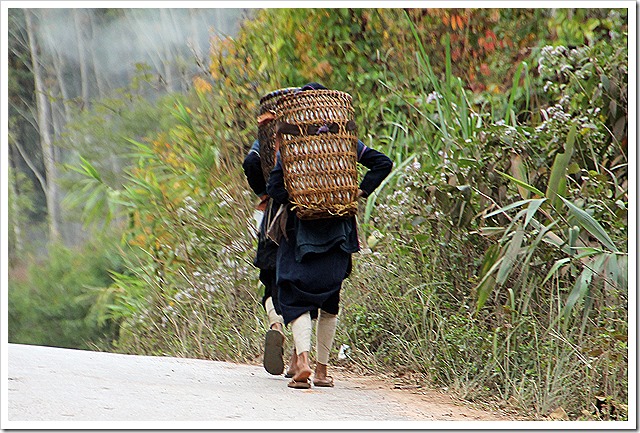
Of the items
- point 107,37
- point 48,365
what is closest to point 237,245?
point 48,365

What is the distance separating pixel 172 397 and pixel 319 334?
93 centimetres

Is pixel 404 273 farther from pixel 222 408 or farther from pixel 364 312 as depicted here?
pixel 222 408

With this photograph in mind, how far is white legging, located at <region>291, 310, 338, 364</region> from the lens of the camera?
4.89m

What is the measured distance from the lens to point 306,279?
16.1 feet

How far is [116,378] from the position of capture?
511cm

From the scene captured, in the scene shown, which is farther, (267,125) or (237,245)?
(237,245)

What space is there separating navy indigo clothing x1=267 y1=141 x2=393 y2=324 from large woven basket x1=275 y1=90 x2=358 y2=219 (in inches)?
5.3

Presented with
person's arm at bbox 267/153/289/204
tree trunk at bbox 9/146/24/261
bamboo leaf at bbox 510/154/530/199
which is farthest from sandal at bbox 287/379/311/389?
tree trunk at bbox 9/146/24/261

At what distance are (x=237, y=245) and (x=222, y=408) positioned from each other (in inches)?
123

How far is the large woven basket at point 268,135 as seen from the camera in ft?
16.8

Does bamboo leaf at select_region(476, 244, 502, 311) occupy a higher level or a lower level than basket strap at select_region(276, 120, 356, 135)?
lower

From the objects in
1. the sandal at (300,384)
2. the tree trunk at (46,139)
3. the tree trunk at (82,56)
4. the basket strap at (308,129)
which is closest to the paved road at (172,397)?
the sandal at (300,384)

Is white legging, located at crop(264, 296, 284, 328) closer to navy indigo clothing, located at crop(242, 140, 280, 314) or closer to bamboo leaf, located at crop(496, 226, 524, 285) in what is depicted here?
navy indigo clothing, located at crop(242, 140, 280, 314)

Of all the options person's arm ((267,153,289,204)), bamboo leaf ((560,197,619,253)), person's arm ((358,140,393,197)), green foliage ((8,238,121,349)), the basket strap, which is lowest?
green foliage ((8,238,121,349))
